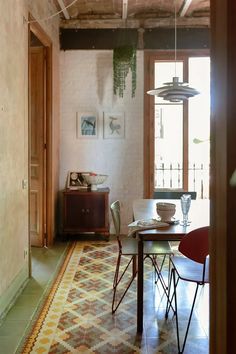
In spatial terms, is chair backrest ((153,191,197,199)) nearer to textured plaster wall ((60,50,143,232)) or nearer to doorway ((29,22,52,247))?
textured plaster wall ((60,50,143,232))

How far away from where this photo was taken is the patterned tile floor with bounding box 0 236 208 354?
249cm

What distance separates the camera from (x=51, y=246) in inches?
204

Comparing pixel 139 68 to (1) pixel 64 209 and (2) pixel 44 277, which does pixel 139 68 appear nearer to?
(1) pixel 64 209

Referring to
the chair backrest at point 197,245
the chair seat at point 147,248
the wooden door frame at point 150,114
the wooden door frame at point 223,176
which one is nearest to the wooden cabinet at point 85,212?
the wooden door frame at point 150,114

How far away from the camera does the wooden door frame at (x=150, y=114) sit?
19.2 feet

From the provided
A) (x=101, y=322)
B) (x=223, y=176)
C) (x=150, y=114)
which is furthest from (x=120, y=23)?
(x=223, y=176)

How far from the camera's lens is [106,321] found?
287cm

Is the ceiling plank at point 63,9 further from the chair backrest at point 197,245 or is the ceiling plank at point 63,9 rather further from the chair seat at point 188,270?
the chair backrest at point 197,245

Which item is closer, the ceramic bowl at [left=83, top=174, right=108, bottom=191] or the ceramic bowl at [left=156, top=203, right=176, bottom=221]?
the ceramic bowl at [left=156, top=203, right=176, bottom=221]

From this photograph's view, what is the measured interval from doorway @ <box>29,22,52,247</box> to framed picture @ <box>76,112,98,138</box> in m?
0.83

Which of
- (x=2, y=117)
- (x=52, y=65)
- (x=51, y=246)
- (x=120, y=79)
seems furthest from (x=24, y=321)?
(x=120, y=79)

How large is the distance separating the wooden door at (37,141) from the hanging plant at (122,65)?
3.94 feet

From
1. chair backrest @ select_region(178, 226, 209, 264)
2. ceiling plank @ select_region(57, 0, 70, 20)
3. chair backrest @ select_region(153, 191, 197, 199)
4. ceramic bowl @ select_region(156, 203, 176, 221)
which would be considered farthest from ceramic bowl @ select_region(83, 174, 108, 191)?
chair backrest @ select_region(178, 226, 209, 264)

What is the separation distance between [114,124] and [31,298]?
3303mm
